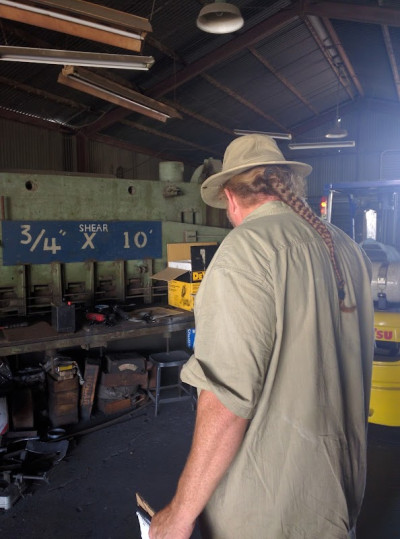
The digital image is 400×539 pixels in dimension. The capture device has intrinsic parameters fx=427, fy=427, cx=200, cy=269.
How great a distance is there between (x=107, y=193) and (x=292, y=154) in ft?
39.4

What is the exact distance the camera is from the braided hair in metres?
1.15

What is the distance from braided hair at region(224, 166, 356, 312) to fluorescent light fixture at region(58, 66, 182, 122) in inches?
140

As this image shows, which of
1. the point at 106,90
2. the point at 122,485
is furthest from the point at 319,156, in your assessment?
the point at 122,485

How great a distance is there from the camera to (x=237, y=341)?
3.13 feet

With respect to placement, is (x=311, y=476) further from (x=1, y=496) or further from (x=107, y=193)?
(x=107, y=193)

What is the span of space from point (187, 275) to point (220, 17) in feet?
10.7

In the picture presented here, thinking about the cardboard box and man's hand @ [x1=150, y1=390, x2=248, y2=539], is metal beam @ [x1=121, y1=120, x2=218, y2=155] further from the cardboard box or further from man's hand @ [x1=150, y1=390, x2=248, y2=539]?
man's hand @ [x1=150, y1=390, x2=248, y2=539]

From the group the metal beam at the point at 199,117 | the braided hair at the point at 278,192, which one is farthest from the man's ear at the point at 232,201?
the metal beam at the point at 199,117

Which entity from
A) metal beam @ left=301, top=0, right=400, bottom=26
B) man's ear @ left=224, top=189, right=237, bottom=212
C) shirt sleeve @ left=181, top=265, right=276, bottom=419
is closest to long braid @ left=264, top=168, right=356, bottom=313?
man's ear @ left=224, top=189, right=237, bottom=212

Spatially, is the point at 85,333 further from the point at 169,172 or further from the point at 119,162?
the point at 119,162

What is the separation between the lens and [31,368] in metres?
3.80

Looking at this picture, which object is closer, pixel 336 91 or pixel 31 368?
pixel 31 368

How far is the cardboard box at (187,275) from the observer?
3.74m

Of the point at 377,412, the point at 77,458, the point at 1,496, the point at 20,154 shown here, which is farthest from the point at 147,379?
the point at 20,154
